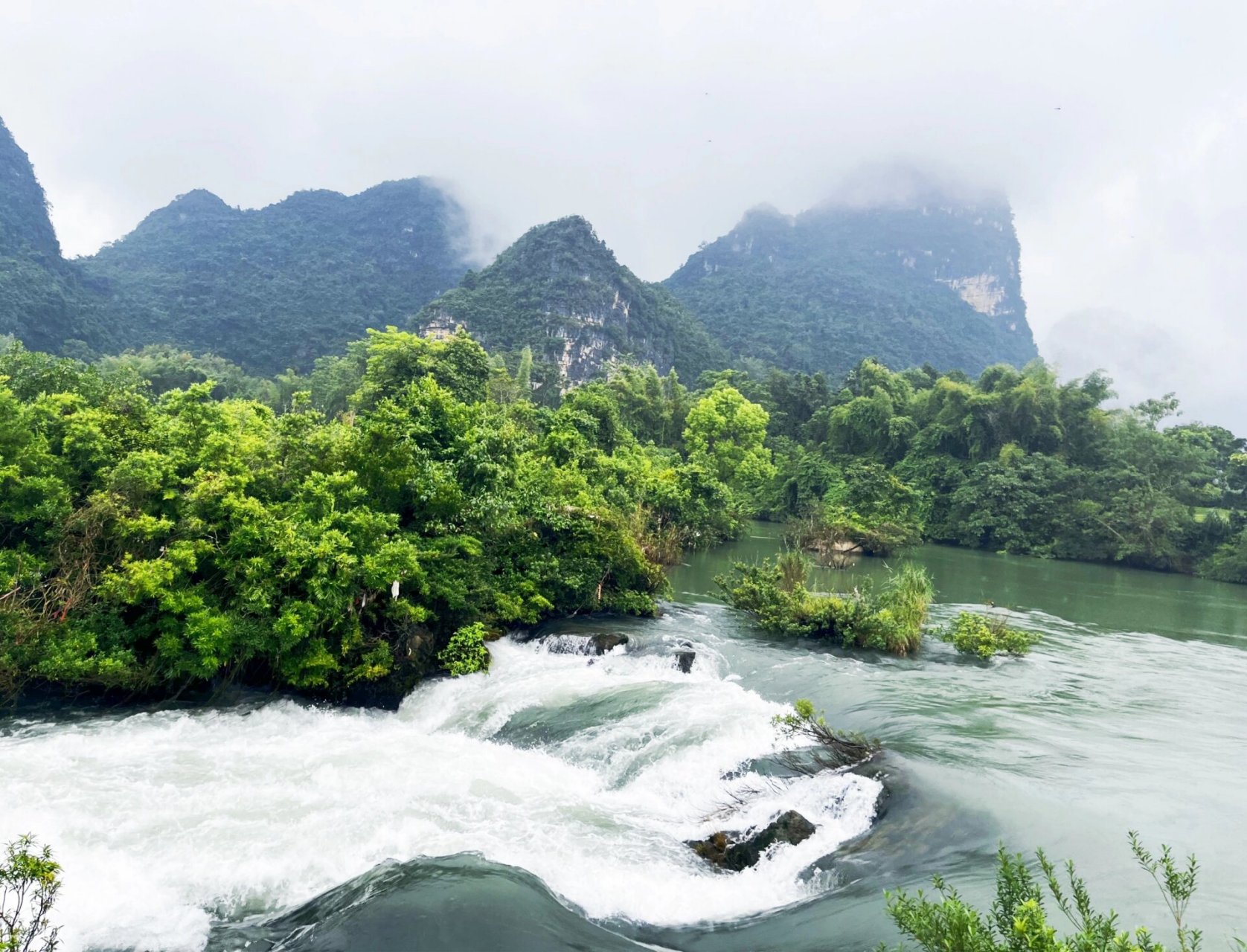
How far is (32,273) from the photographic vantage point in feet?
255

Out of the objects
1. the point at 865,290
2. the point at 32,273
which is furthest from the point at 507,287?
the point at 865,290

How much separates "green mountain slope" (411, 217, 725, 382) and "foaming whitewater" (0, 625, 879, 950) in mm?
78944

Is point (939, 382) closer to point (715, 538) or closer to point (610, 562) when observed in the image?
point (715, 538)

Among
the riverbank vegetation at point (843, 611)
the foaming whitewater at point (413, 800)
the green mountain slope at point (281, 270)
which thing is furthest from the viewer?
the green mountain slope at point (281, 270)

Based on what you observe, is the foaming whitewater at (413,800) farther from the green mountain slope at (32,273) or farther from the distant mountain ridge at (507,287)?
the green mountain slope at (32,273)

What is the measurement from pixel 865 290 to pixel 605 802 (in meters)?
161

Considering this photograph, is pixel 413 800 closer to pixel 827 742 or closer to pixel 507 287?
pixel 827 742

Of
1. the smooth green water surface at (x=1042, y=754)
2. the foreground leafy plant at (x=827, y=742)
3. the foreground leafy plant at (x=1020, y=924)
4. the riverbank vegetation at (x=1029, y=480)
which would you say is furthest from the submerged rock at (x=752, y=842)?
the riverbank vegetation at (x=1029, y=480)

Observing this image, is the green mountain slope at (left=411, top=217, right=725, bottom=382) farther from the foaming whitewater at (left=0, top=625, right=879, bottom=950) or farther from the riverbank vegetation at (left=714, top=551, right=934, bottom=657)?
the foaming whitewater at (left=0, top=625, right=879, bottom=950)

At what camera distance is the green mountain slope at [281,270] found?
9988cm

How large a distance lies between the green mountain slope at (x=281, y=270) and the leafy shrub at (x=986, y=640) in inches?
3824

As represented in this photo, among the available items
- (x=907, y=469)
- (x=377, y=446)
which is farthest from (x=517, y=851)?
(x=907, y=469)

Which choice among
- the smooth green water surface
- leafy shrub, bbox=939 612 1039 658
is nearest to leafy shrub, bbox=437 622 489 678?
the smooth green water surface

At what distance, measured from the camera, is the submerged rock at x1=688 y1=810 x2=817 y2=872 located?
681cm
